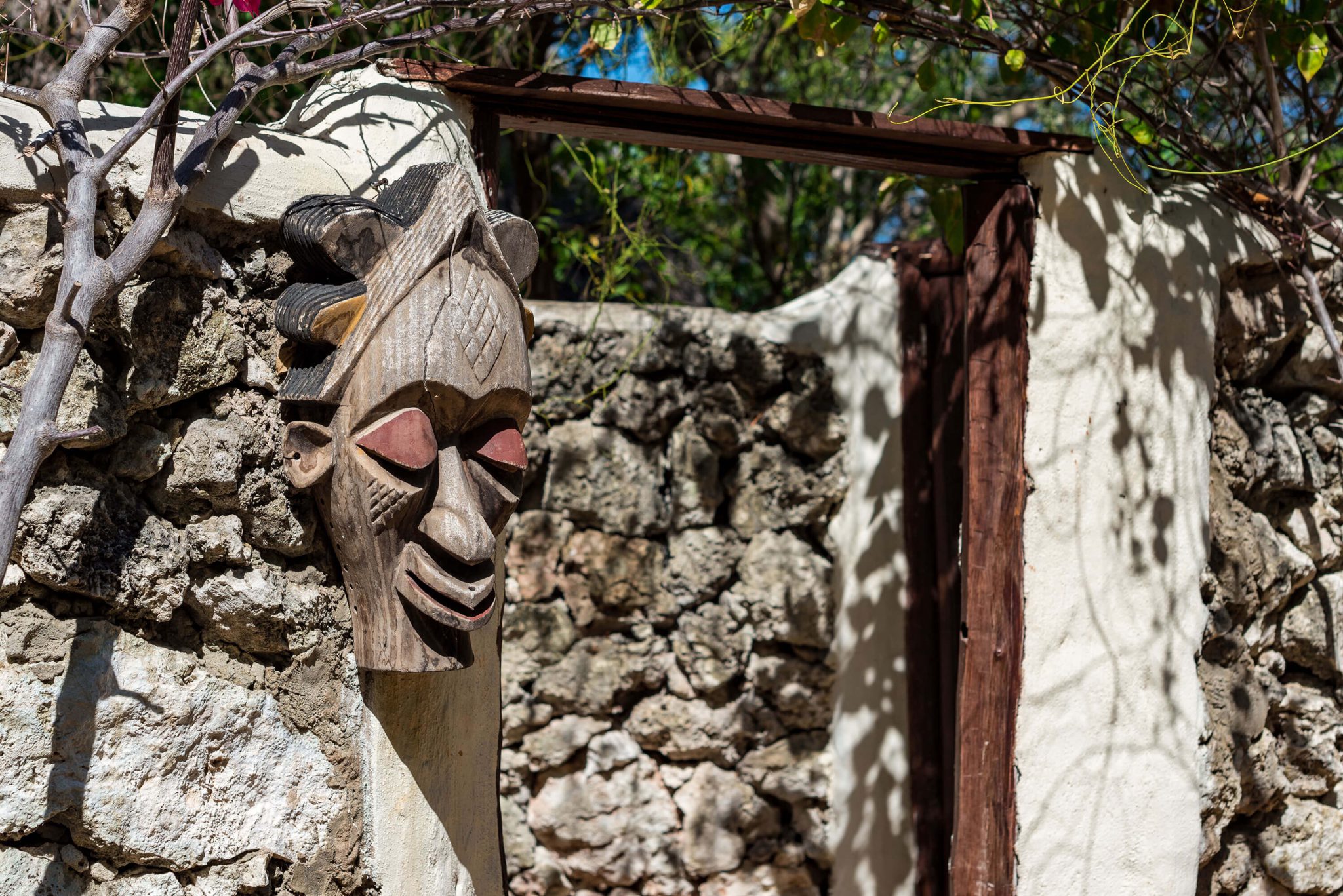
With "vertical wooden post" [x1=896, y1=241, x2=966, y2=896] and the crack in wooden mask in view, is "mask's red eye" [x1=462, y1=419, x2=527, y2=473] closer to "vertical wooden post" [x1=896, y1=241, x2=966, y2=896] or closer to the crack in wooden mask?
the crack in wooden mask

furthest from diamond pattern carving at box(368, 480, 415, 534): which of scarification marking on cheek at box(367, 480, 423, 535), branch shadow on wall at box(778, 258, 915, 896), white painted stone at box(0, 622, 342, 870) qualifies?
branch shadow on wall at box(778, 258, 915, 896)

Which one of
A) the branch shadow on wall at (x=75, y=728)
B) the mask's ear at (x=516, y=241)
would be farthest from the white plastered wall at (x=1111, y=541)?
the branch shadow on wall at (x=75, y=728)

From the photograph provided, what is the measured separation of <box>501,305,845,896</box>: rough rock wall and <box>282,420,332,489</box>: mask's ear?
5.96 feet

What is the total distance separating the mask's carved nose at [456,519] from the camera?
61.8 inches

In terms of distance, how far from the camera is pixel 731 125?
2.31 metres

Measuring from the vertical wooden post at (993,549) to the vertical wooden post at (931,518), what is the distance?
1.91 ft

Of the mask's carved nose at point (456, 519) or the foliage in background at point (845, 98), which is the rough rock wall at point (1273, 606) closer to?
the foliage in background at point (845, 98)

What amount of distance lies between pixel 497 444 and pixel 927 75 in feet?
4.93

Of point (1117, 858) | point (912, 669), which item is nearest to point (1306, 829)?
point (1117, 858)

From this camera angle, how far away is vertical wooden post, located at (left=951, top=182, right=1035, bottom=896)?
8.29 feet

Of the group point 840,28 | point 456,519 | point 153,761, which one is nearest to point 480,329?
point 456,519

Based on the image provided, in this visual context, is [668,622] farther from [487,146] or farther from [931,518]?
[487,146]

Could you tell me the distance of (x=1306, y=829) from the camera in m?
2.77

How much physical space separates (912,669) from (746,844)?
0.73 metres
